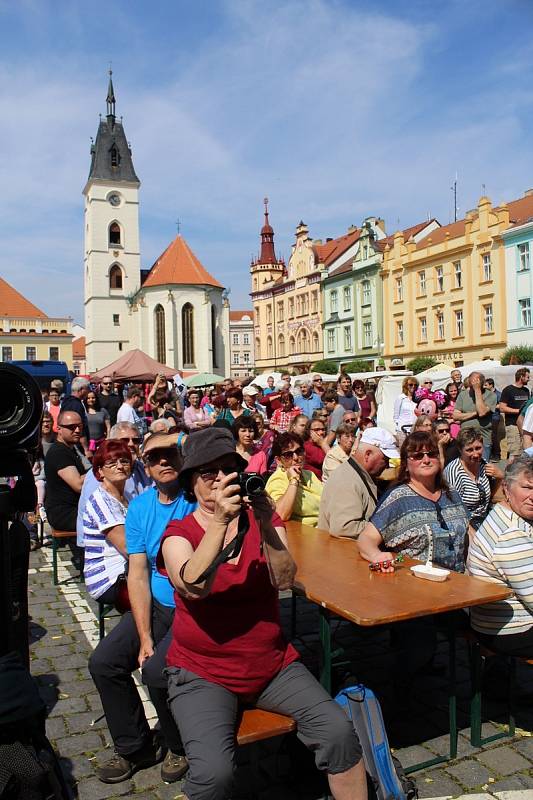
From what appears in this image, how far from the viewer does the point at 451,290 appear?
4450 centimetres

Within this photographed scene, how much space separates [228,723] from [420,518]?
1.76 meters

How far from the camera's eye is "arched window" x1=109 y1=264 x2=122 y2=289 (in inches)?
2788

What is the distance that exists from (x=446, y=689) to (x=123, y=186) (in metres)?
73.3

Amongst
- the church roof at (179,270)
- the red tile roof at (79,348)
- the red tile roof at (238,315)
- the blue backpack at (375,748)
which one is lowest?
the blue backpack at (375,748)

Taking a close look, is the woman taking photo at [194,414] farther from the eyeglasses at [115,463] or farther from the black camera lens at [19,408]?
the black camera lens at [19,408]

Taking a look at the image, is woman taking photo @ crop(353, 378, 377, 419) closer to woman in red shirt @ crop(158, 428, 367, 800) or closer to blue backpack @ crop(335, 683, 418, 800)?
blue backpack @ crop(335, 683, 418, 800)

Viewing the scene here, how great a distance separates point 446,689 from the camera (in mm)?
4207

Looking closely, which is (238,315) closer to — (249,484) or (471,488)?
(471,488)

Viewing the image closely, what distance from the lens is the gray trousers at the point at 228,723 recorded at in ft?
8.32

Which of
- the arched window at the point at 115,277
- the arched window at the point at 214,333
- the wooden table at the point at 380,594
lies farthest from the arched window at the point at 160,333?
the wooden table at the point at 380,594

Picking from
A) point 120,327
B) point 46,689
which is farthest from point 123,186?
point 46,689

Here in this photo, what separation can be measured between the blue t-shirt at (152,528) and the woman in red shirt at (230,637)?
611 millimetres

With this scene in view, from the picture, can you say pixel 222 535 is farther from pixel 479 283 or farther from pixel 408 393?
pixel 479 283

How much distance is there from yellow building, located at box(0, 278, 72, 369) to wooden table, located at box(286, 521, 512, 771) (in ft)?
221
